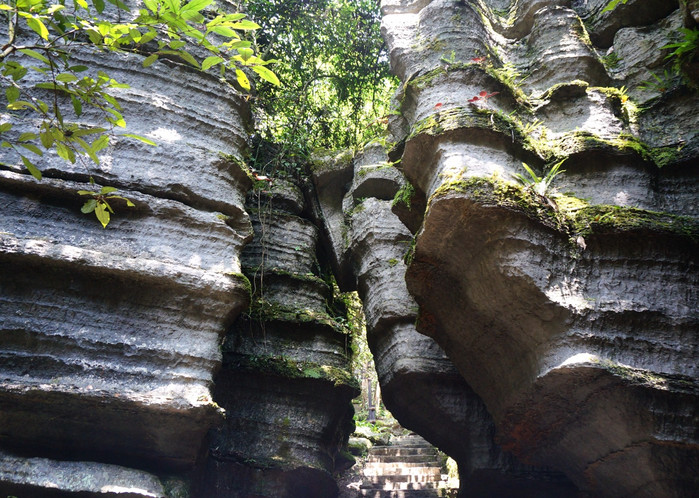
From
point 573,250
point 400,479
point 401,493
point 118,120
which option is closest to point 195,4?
point 118,120

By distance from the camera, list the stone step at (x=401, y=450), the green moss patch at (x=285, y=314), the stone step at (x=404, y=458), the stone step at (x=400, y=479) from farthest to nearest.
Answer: the stone step at (x=401, y=450)
the stone step at (x=404, y=458)
the stone step at (x=400, y=479)
the green moss patch at (x=285, y=314)

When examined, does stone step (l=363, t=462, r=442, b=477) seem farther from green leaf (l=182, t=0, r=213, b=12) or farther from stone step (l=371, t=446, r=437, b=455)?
green leaf (l=182, t=0, r=213, b=12)

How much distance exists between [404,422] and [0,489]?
5.35 meters

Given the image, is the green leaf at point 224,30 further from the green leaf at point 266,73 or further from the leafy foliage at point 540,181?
the leafy foliage at point 540,181

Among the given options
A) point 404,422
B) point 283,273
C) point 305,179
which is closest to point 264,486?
point 404,422

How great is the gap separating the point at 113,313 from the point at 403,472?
8.33 metres

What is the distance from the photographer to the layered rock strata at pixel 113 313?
439cm

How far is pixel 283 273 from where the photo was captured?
7.88 metres

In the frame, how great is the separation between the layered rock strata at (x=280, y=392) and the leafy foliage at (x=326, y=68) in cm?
361

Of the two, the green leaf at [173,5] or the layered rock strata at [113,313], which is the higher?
the green leaf at [173,5]

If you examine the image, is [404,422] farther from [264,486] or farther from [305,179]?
[305,179]

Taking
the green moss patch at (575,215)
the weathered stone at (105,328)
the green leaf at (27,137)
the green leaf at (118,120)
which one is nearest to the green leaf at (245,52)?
the green leaf at (118,120)

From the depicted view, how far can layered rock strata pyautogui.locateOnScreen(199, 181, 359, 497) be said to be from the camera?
21.2ft

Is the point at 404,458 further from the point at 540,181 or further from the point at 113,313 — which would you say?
the point at 113,313
